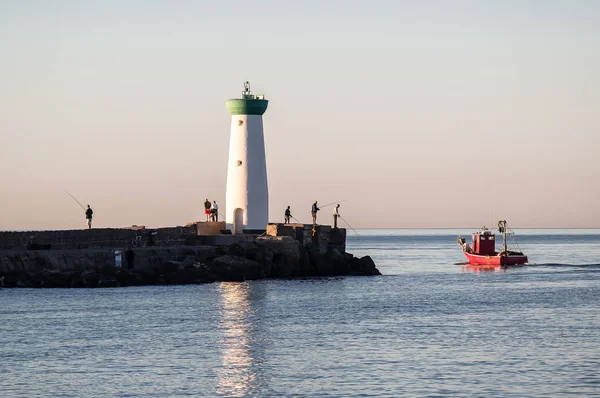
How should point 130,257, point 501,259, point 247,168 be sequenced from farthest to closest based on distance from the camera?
point 501,259 → point 247,168 → point 130,257

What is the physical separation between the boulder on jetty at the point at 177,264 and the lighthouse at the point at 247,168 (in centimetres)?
343

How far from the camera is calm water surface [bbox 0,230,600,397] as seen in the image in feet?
83.3

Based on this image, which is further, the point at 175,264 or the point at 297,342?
the point at 175,264

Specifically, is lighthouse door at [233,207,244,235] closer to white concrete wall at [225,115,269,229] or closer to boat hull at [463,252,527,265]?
white concrete wall at [225,115,269,229]

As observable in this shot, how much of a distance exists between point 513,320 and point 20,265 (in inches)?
885

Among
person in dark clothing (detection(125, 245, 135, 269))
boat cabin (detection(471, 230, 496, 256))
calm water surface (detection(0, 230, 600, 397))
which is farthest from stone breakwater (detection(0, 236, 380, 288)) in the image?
boat cabin (detection(471, 230, 496, 256))

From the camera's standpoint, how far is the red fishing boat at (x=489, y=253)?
76.1 m

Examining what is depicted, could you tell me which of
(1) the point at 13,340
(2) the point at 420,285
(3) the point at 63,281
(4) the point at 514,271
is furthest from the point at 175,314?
(4) the point at 514,271

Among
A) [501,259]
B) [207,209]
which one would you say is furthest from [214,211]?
[501,259]

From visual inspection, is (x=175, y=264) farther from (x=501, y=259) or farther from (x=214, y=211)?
(x=501, y=259)

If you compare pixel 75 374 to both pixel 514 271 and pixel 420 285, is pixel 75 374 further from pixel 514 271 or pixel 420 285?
pixel 514 271

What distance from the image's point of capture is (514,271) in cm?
7100

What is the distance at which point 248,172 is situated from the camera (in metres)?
61.4

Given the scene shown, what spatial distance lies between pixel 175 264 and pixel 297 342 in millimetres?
22096
